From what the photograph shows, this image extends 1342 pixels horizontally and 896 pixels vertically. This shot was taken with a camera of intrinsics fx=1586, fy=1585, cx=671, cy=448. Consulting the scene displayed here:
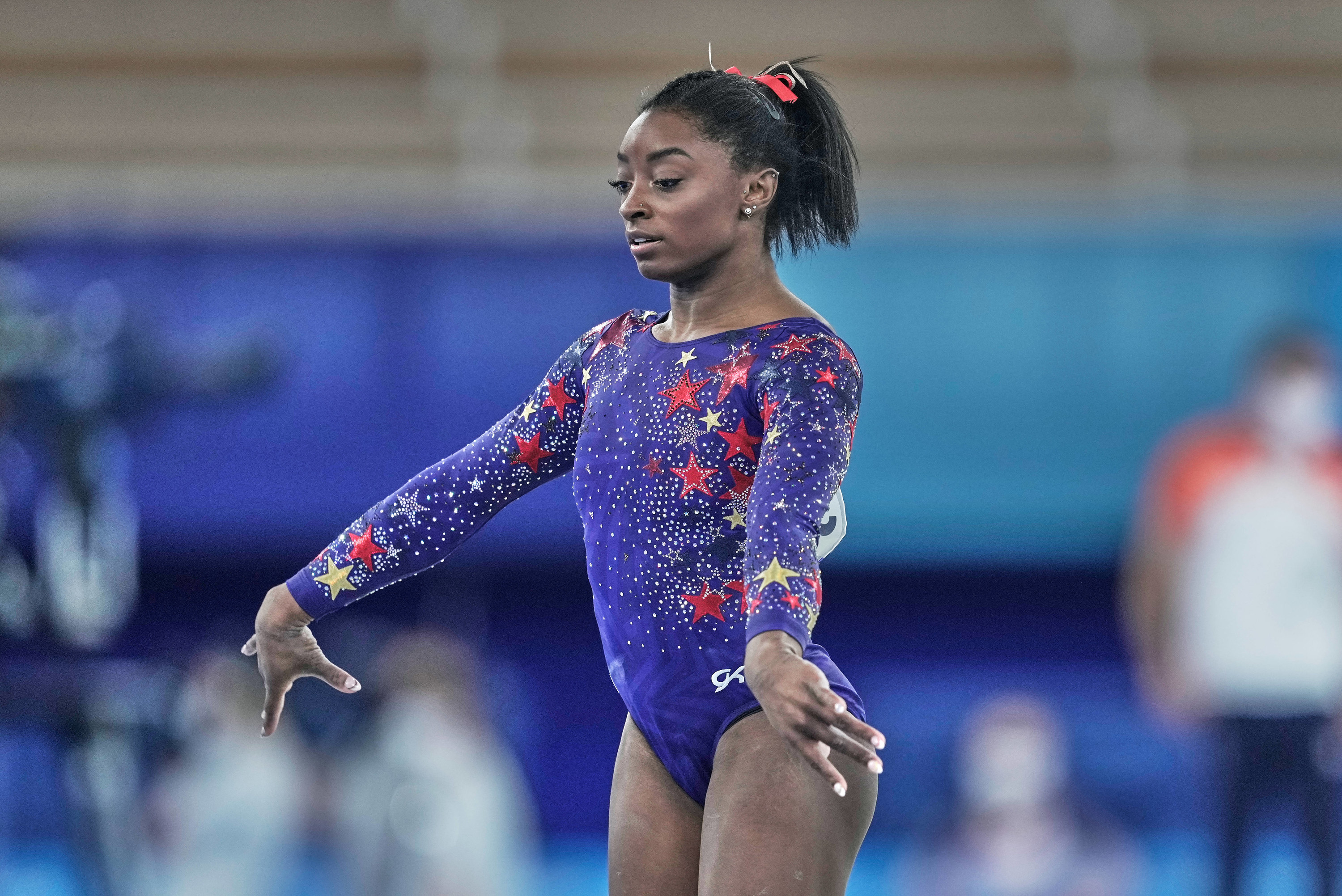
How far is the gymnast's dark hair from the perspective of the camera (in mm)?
2131

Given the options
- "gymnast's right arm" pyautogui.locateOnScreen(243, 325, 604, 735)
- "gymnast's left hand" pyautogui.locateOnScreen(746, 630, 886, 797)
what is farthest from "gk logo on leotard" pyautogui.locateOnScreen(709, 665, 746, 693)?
"gymnast's right arm" pyautogui.locateOnScreen(243, 325, 604, 735)

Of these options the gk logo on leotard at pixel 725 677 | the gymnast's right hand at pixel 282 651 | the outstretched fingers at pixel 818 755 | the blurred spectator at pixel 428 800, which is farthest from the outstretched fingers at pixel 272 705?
the blurred spectator at pixel 428 800

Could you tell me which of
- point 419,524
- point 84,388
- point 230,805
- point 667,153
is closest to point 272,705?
point 419,524

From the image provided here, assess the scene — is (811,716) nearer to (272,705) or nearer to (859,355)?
(272,705)

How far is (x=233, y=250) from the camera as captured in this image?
→ 6406mm

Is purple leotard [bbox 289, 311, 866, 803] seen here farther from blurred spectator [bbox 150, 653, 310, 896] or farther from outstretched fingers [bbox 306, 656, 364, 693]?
blurred spectator [bbox 150, 653, 310, 896]

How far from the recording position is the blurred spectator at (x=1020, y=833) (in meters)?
5.93

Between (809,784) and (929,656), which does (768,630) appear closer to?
(809,784)

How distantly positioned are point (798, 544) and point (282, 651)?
814 mm

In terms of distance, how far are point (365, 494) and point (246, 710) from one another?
0.97m

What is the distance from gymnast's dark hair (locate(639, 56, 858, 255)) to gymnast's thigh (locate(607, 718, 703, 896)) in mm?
764

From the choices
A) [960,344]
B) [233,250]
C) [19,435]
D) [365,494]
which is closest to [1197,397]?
[960,344]

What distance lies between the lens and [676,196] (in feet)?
6.90

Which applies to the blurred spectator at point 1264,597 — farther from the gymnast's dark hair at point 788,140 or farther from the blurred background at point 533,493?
the gymnast's dark hair at point 788,140
